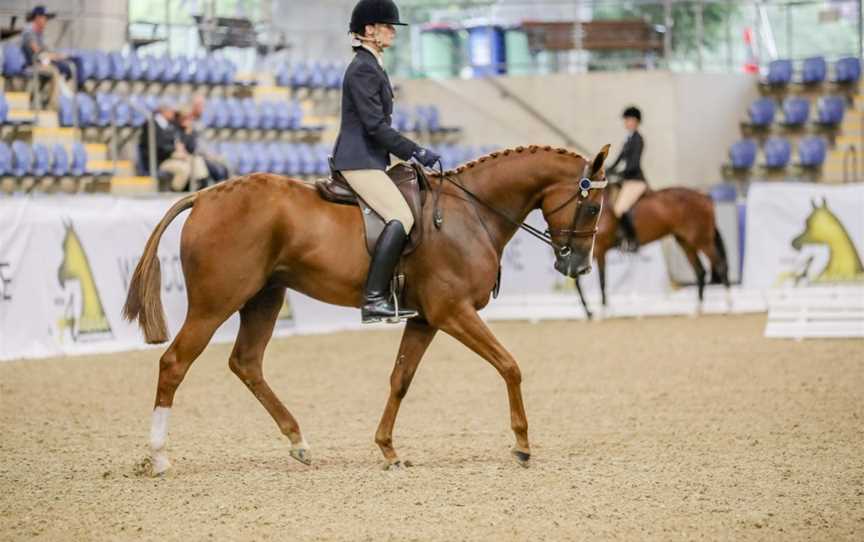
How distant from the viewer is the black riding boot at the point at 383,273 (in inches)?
296

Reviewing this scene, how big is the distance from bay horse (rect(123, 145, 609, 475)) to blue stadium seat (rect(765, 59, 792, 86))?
63.9 ft

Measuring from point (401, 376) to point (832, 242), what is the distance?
12962 mm

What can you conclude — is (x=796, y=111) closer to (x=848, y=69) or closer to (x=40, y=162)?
(x=848, y=69)

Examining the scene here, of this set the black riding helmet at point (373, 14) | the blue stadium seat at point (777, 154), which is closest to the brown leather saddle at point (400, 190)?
the black riding helmet at point (373, 14)

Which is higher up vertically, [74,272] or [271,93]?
[271,93]

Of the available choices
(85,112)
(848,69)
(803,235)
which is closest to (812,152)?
(848,69)

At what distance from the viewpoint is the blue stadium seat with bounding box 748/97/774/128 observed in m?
25.8

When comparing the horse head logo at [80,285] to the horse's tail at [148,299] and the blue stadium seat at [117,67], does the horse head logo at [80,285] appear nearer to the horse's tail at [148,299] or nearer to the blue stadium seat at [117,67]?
the horse's tail at [148,299]

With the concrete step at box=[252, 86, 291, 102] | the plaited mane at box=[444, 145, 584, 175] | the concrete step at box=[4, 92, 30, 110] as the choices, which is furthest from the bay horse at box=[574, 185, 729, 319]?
the plaited mane at box=[444, 145, 584, 175]

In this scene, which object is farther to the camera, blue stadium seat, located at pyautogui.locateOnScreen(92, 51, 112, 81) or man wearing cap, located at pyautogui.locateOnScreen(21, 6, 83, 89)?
blue stadium seat, located at pyautogui.locateOnScreen(92, 51, 112, 81)

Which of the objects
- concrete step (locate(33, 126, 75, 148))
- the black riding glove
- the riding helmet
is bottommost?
the black riding glove

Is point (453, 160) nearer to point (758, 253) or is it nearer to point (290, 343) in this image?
point (758, 253)

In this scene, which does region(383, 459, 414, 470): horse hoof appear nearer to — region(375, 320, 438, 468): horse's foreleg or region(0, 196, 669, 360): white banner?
region(375, 320, 438, 468): horse's foreleg

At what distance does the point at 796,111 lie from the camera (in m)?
25.9
